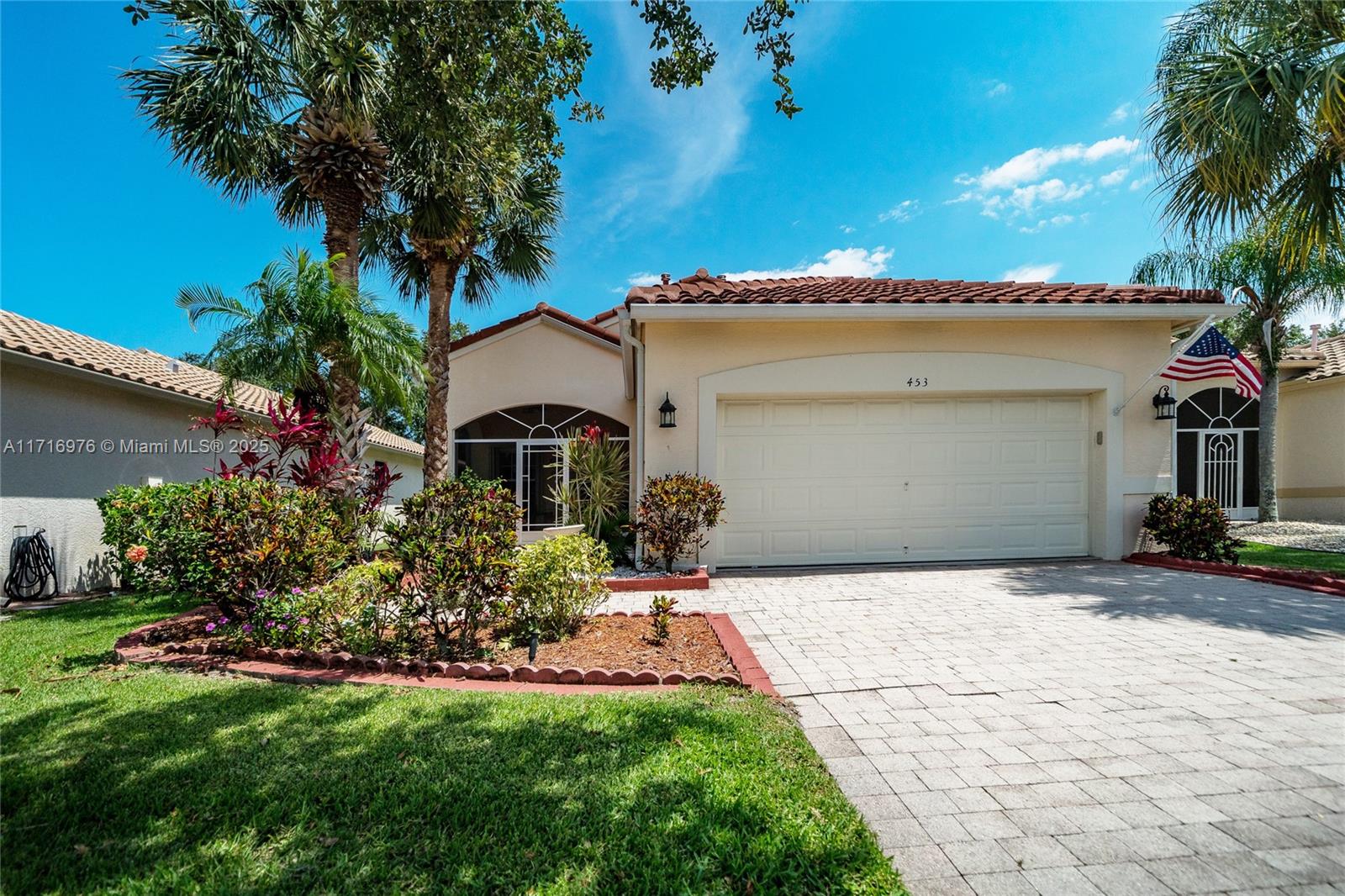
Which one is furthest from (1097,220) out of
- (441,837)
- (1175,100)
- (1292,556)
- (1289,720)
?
(441,837)

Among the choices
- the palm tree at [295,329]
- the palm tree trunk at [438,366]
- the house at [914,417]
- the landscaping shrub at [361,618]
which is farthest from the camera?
the palm tree trunk at [438,366]

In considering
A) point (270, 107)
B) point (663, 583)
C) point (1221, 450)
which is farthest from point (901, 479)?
point (1221, 450)

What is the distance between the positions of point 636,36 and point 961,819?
5.97 meters

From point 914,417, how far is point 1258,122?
5.21 m

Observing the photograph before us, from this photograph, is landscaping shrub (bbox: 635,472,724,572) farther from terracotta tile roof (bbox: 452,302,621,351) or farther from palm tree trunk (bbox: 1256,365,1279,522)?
palm tree trunk (bbox: 1256,365,1279,522)

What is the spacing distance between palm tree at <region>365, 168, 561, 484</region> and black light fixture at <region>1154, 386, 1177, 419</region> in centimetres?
1105

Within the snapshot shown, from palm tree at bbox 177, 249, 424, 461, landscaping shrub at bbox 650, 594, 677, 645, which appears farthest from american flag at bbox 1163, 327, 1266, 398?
palm tree at bbox 177, 249, 424, 461

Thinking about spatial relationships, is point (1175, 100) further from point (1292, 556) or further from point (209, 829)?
point (209, 829)

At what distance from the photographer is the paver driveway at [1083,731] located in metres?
2.39

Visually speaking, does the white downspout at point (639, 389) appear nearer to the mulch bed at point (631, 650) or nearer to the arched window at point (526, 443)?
the mulch bed at point (631, 650)

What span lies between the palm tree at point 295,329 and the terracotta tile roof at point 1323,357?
23363mm

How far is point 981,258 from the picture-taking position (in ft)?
43.1

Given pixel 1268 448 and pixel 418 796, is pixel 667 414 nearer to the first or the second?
pixel 418 796

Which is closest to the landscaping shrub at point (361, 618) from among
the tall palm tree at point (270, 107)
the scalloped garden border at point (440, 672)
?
the scalloped garden border at point (440, 672)
